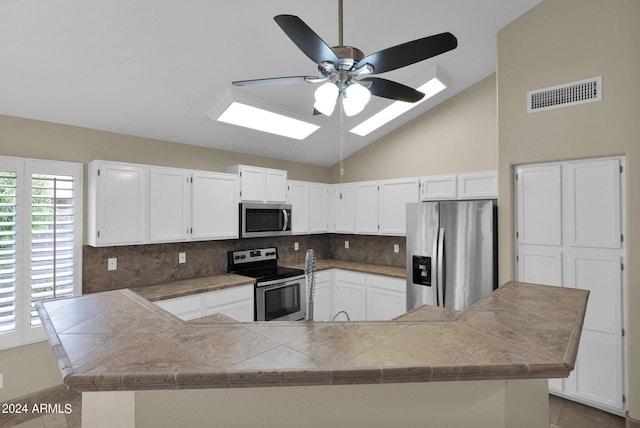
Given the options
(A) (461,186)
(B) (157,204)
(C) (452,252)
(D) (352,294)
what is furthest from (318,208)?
(B) (157,204)

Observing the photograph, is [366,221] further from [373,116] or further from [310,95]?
[310,95]

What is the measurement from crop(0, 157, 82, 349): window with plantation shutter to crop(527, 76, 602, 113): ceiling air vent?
4144 mm

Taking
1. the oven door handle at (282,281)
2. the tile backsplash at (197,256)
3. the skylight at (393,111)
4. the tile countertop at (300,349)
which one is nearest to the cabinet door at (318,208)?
the tile backsplash at (197,256)

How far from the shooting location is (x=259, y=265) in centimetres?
443

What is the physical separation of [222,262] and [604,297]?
3.76 metres

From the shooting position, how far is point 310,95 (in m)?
3.44

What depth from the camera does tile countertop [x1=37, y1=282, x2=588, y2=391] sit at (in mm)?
876

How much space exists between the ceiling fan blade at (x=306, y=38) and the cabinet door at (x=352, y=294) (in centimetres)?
327

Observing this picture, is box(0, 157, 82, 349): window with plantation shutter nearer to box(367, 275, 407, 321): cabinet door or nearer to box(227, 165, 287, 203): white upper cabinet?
box(227, 165, 287, 203): white upper cabinet

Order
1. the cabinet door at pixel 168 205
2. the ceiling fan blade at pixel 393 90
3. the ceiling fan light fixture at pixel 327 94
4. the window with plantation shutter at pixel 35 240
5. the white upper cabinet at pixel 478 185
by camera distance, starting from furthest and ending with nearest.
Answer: the white upper cabinet at pixel 478 185 < the cabinet door at pixel 168 205 < the window with plantation shutter at pixel 35 240 < the ceiling fan blade at pixel 393 90 < the ceiling fan light fixture at pixel 327 94

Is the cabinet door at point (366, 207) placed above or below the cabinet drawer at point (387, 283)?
above

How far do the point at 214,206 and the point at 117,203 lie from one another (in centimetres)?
95

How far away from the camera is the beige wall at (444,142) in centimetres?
387

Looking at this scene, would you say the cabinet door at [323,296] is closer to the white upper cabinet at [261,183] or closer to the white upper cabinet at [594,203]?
the white upper cabinet at [261,183]
